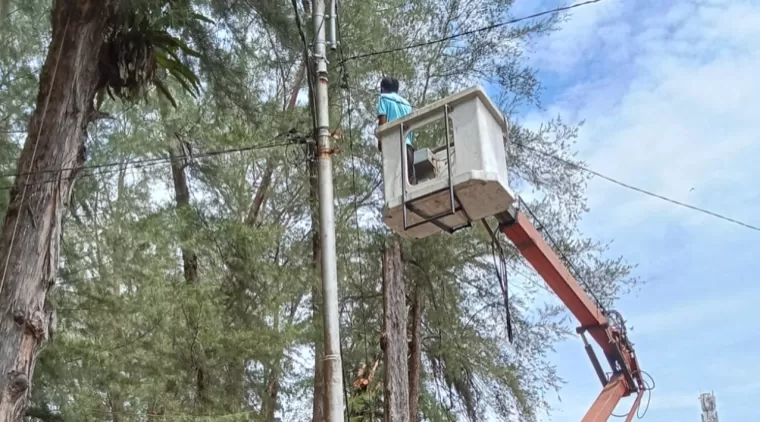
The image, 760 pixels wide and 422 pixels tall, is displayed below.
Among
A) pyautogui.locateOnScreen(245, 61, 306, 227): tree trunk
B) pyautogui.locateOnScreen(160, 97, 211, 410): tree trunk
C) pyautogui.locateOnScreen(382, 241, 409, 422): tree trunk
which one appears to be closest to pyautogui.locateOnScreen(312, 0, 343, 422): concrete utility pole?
pyautogui.locateOnScreen(160, 97, 211, 410): tree trunk

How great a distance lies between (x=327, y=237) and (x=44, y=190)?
1.81m

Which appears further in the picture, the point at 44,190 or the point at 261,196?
the point at 261,196

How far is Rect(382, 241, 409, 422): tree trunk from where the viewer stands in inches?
296

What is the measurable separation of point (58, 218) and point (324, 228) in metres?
1.71

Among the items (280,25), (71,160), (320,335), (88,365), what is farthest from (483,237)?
(71,160)

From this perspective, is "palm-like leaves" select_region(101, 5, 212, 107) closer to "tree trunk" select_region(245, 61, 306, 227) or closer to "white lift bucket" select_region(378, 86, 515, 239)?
"white lift bucket" select_region(378, 86, 515, 239)

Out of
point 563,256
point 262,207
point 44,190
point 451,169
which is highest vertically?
point 262,207

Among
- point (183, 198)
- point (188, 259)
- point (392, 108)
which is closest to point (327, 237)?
point (392, 108)

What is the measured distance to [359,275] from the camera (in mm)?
9617

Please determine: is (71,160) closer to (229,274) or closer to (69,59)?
(69,59)

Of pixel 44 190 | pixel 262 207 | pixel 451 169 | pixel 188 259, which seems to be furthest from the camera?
pixel 262 207

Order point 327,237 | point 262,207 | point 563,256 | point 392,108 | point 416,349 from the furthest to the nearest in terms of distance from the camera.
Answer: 1. point 262,207
2. point 416,349
3. point 563,256
4. point 392,108
5. point 327,237

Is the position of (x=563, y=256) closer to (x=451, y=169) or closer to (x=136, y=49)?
(x=451, y=169)

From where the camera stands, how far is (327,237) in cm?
467
